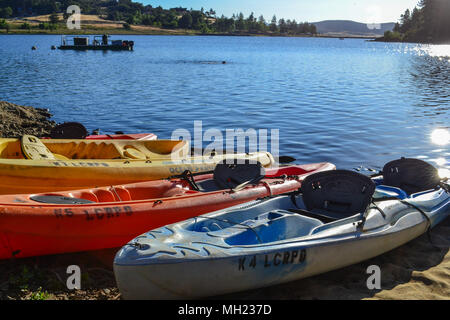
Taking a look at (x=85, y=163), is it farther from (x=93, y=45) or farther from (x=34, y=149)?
(x=93, y=45)

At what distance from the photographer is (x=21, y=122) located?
13547 millimetres

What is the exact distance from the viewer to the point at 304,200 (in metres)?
6.24

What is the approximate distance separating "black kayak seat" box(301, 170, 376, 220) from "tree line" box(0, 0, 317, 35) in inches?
5240

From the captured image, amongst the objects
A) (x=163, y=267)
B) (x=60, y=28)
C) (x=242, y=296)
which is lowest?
(x=242, y=296)

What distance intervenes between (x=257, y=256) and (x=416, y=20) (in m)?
126

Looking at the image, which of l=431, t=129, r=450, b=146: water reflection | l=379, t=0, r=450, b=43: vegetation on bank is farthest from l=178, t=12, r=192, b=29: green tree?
l=431, t=129, r=450, b=146: water reflection

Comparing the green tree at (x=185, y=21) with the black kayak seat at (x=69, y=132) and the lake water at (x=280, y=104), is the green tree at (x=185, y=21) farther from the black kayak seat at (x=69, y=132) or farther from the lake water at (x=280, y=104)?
the black kayak seat at (x=69, y=132)

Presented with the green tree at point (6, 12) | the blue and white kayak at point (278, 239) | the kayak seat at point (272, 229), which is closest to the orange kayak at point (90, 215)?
the blue and white kayak at point (278, 239)

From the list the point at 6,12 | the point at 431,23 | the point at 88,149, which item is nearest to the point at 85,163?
the point at 88,149

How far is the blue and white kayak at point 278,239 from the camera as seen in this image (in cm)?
442

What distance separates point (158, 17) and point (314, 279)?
158 metres

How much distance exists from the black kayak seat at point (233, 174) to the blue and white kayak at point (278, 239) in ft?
3.85

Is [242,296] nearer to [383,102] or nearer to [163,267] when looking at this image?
[163,267]
